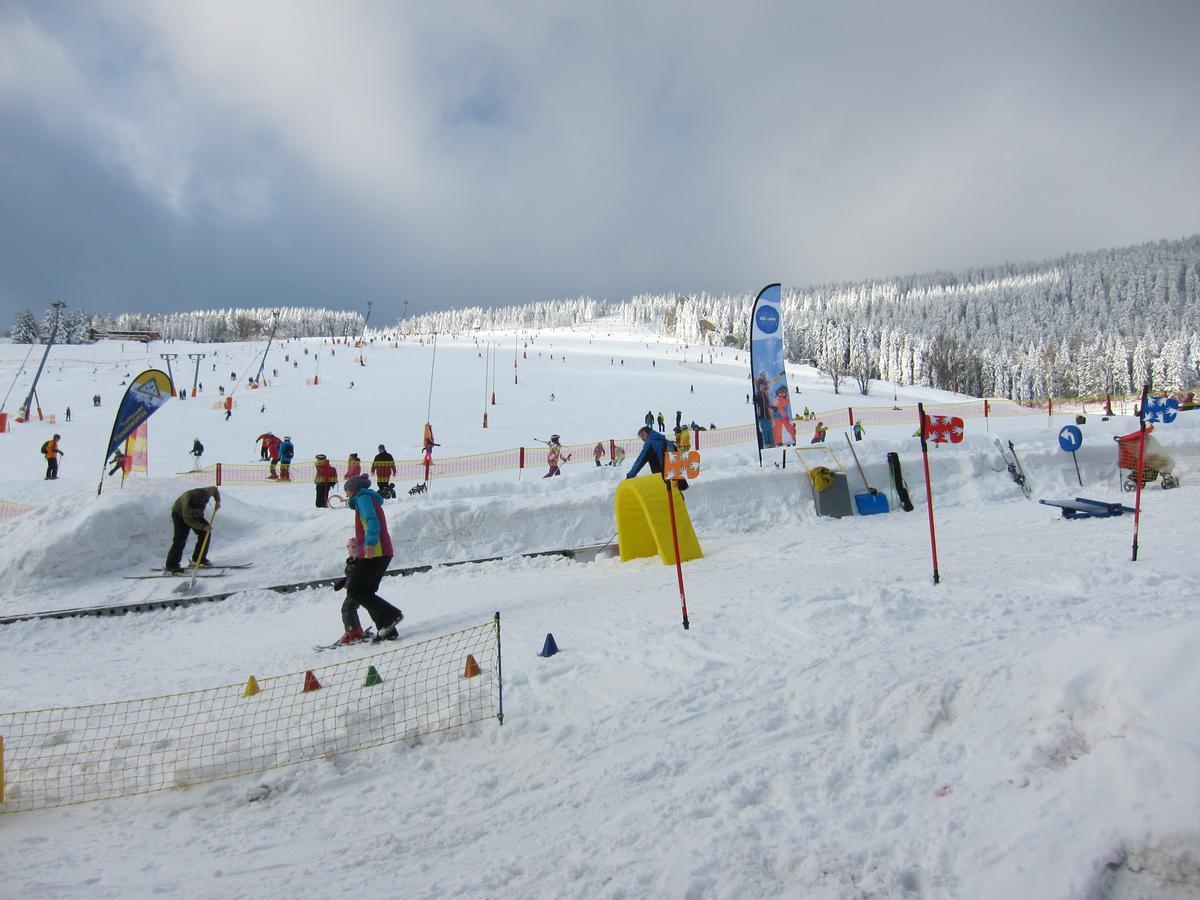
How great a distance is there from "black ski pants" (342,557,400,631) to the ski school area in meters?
0.39

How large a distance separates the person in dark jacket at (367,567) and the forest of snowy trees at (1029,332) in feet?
216

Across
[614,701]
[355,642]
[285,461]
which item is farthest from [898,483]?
[285,461]

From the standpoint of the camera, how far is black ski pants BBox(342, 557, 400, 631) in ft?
22.9

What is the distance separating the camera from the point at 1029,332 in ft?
481

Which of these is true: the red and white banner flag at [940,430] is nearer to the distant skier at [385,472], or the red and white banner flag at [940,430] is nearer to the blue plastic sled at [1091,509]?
the blue plastic sled at [1091,509]

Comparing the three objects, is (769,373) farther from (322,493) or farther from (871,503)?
(322,493)

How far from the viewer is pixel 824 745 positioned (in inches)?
147

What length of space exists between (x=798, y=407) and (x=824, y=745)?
42169 millimetres

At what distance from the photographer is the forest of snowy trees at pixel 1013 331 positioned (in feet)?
376

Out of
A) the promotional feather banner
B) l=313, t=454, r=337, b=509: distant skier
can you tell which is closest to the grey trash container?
l=313, t=454, r=337, b=509: distant skier

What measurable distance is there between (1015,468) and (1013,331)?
6389 inches

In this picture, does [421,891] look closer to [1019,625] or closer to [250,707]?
[250,707]

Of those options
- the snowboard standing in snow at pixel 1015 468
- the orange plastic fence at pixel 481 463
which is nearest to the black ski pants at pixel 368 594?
the orange plastic fence at pixel 481 463

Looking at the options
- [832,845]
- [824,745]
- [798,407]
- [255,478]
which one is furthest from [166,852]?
[798,407]
